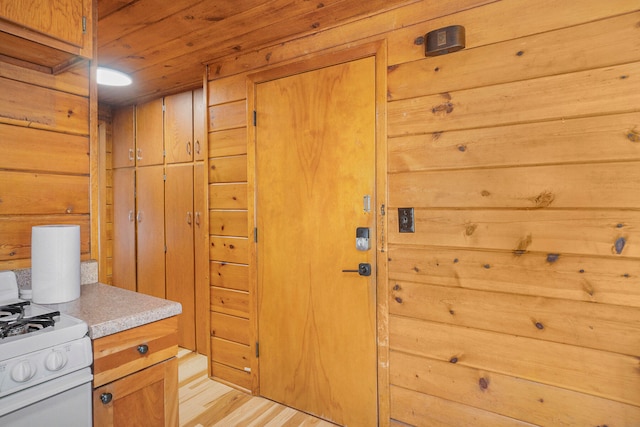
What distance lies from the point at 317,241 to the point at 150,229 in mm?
1977

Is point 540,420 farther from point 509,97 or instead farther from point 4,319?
point 4,319

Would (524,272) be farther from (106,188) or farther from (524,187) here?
(106,188)

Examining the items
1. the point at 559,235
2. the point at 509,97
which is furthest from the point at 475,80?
the point at 559,235

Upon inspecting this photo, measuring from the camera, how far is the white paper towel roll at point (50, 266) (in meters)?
1.38

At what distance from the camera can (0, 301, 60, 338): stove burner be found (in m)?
1.04

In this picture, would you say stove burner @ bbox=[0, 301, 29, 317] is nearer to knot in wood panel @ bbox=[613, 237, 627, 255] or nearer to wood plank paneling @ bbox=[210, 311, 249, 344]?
wood plank paneling @ bbox=[210, 311, 249, 344]

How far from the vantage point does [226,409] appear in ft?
7.32

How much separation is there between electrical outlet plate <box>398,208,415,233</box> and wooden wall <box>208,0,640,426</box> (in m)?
0.03

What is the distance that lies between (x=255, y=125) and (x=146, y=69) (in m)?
1.02

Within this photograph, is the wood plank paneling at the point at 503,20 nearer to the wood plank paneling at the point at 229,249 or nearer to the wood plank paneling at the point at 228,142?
the wood plank paneling at the point at 228,142

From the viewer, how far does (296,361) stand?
2.21 m

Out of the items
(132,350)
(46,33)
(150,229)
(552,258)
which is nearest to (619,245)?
(552,258)

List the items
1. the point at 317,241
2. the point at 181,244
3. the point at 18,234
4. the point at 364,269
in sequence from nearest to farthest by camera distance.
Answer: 1. the point at 18,234
2. the point at 364,269
3. the point at 317,241
4. the point at 181,244

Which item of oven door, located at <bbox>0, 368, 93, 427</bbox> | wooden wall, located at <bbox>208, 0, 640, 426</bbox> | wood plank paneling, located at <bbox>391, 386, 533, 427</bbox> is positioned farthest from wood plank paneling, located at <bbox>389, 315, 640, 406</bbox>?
oven door, located at <bbox>0, 368, 93, 427</bbox>
